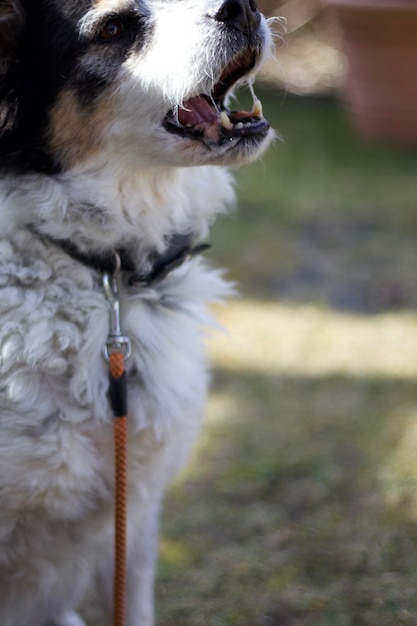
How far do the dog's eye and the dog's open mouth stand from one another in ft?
0.77

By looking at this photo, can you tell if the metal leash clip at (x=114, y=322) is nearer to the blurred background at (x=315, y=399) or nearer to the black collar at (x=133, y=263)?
the black collar at (x=133, y=263)

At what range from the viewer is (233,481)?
10.7 ft

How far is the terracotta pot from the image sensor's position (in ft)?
19.9

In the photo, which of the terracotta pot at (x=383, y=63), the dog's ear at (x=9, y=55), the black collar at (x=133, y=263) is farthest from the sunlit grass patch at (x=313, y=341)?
the terracotta pot at (x=383, y=63)

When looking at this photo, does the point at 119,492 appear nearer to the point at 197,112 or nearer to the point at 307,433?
the point at 197,112

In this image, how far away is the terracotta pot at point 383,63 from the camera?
19.9ft

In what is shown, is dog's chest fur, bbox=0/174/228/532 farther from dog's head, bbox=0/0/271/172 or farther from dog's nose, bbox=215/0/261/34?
dog's nose, bbox=215/0/261/34

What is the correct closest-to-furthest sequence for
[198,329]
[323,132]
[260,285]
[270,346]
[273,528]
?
1. [198,329]
2. [273,528]
3. [270,346]
4. [260,285]
5. [323,132]

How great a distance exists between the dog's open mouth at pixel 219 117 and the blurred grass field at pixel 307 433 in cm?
59

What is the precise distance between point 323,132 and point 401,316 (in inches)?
125

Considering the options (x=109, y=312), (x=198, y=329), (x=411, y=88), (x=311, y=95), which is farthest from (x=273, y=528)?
(x=311, y=95)

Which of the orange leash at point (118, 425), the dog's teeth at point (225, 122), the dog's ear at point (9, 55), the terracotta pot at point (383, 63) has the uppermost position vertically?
the dog's ear at point (9, 55)

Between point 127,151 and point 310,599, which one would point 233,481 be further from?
point 127,151

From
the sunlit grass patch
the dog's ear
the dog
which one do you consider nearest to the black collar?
the dog
